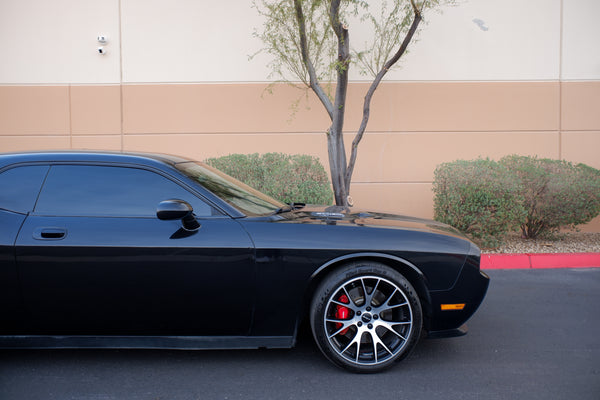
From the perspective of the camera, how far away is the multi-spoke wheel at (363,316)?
338 centimetres

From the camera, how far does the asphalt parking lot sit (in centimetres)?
315

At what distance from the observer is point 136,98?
8875 mm

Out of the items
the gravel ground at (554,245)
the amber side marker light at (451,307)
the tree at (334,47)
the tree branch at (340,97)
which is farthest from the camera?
the gravel ground at (554,245)

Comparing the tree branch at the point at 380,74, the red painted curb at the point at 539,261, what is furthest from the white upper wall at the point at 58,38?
the red painted curb at the point at 539,261

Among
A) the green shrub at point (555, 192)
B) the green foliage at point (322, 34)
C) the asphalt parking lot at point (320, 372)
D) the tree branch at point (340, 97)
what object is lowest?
the asphalt parking lot at point (320, 372)

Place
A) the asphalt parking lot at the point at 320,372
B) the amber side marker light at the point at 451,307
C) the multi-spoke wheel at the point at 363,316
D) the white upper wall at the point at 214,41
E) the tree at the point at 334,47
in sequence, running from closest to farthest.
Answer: the asphalt parking lot at the point at 320,372 < the multi-spoke wheel at the point at 363,316 < the amber side marker light at the point at 451,307 < the tree at the point at 334,47 < the white upper wall at the point at 214,41

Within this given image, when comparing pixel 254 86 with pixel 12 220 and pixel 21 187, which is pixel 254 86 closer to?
pixel 21 187

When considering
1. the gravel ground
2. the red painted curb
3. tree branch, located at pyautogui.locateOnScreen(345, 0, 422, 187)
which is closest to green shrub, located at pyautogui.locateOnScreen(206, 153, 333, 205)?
tree branch, located at pyautogui.locateOnScreen(345, 0, 422, 187)

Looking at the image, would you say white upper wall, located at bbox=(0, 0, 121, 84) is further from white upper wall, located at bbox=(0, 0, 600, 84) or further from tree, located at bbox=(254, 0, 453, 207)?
tree, located at bbox=(254, 0, 453, 207)

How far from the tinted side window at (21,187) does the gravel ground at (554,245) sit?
5762mm

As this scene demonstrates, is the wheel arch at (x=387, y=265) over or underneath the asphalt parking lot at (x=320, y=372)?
over

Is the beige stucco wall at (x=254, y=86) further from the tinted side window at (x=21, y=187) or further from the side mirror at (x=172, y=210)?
the side mirror at (x=172, y=210)

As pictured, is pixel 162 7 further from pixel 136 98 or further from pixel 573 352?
pixel 573 352

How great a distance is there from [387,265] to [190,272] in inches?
52.2
